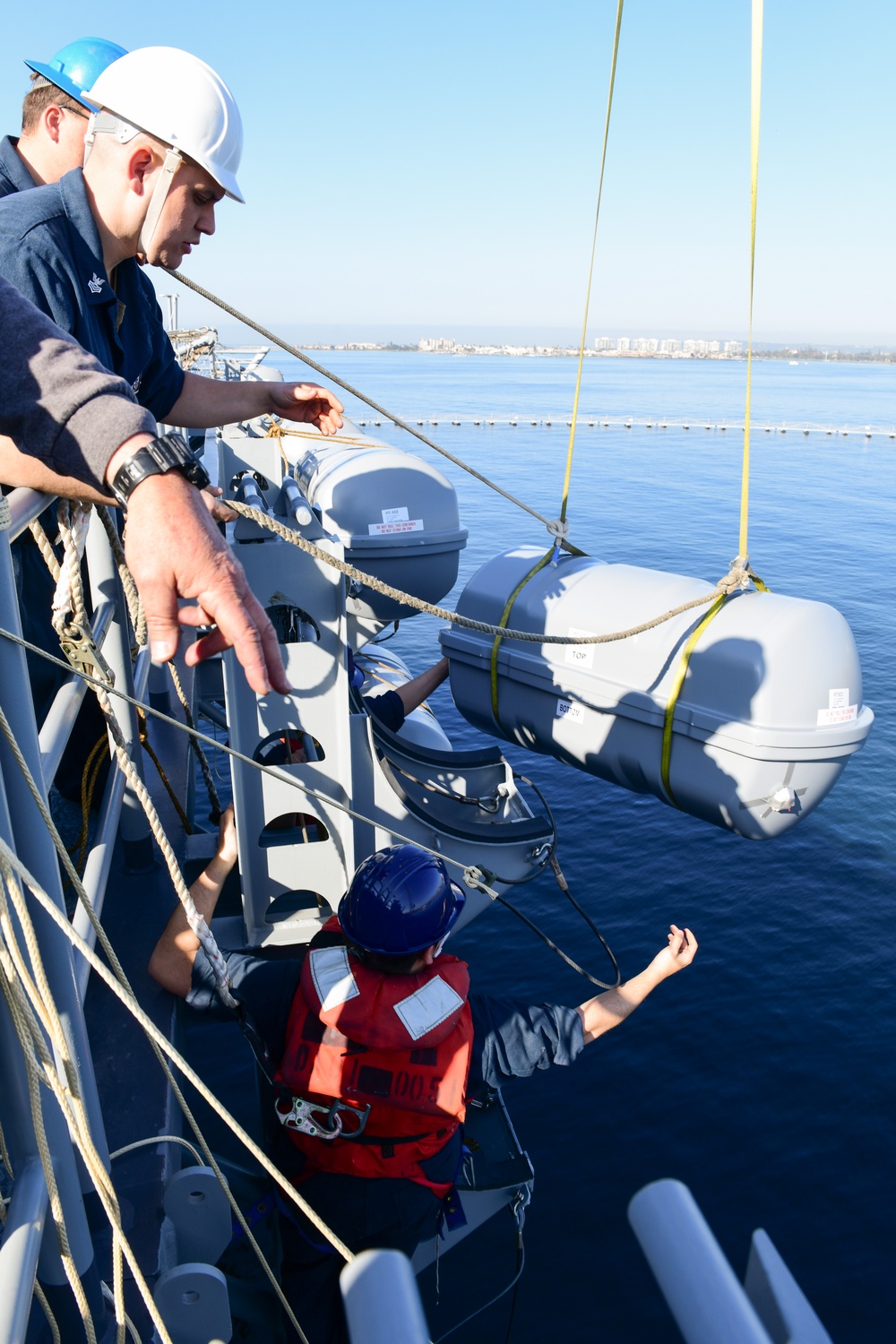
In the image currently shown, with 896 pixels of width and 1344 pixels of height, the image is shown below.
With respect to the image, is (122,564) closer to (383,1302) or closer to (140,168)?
(140,168)

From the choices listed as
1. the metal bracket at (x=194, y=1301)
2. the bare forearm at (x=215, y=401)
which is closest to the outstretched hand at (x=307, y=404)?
the bare forearm at (x=215, y=401)

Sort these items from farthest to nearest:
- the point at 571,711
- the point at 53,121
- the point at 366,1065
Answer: the point at 571,711 < the point at 53,121 < the point at 366,1065

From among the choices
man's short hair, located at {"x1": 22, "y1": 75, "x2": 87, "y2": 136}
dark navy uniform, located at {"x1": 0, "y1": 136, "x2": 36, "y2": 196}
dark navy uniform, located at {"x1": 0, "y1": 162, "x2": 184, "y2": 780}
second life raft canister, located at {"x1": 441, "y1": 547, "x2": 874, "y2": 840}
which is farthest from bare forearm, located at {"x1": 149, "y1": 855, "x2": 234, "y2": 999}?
man's short hair, located at {"x1": 22, "y1": 75, "x2": 87, "y2": 136}

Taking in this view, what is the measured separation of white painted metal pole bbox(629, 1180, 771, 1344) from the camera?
2.17ft

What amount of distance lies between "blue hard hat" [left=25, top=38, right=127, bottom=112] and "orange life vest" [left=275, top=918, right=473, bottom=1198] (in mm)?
3049

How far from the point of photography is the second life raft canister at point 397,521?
6059 millimetres

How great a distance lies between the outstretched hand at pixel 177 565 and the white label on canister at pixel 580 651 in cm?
335

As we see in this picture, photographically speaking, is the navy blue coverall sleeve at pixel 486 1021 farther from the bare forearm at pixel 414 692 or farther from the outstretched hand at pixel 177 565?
the bare forearm at pixel 414 692

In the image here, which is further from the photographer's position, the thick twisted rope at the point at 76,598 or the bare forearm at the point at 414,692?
the bare forearm at the point at 414,692

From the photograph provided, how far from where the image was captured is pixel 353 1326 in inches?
28.0

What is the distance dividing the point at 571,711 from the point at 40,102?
134 inches

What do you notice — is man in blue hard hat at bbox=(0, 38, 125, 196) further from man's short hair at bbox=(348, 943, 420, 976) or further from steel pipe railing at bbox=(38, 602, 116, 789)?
man's short hair at bbox=(348, 943, 420, 976)

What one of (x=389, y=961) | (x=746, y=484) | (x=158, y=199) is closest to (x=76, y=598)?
(x=158, y=199)

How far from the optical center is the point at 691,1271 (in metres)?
0.71
